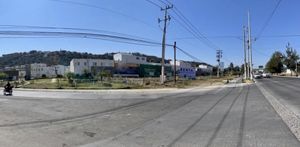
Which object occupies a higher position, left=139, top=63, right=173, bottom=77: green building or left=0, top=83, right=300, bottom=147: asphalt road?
left=139, top=63, right=173, bottom=77: green building

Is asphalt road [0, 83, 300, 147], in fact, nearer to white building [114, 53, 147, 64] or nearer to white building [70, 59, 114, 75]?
white building [70, 59, 114, 75]

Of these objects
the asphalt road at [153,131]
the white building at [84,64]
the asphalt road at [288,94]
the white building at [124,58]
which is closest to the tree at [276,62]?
the white building at [124,58]

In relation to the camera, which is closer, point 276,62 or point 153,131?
point 153,131

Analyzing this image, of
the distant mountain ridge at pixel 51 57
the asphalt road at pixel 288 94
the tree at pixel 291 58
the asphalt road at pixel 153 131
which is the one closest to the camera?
the asphalt road at pixel 153 131

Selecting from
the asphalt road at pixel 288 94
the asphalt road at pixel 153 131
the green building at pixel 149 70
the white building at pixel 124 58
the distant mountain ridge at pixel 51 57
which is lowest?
the asphalt road at pixel 153 131

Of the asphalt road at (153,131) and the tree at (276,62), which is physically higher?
the tree at (276,62)

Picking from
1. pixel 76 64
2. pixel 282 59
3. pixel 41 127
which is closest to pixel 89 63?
pixel 76 64

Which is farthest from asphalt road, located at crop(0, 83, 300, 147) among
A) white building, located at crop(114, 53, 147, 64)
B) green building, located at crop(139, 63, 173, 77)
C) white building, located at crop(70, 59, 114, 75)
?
white building, located at crop(114, 53, 147, 64)

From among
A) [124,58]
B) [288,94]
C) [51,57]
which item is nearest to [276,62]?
[124,58]

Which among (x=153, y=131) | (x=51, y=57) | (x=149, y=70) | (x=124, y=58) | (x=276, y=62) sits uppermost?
(x=51, y=57)

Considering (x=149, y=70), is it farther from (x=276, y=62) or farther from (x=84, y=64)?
(x=276, y=62)

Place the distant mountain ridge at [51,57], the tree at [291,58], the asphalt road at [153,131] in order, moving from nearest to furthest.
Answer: the asphalt road at [153,131], the tree at [291,58], the distant mountain ridge at [51,57]

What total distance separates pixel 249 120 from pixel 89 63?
107012mm

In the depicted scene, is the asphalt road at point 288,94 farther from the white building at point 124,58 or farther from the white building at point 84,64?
the white building at point 124,58
